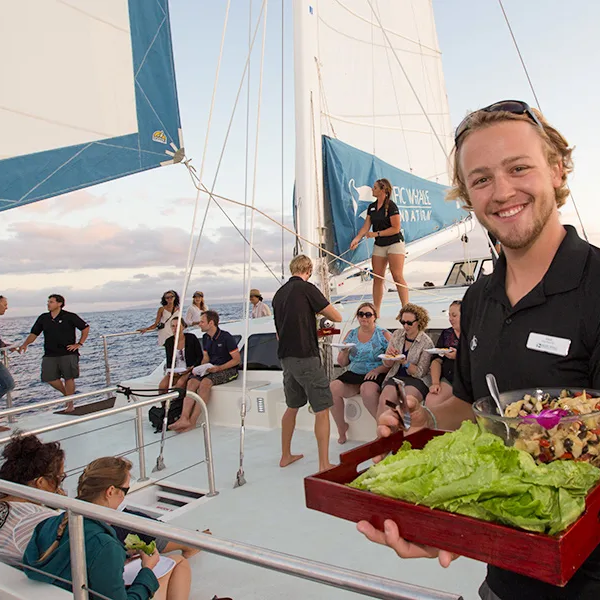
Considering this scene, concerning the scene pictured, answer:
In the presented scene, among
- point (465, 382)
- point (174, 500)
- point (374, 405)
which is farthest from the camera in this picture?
point (374, 405)

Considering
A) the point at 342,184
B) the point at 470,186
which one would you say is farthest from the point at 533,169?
the point at 342,184

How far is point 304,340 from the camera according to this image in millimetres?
4051

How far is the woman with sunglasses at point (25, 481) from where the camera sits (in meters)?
2.07

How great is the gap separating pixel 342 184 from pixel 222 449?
2.74 m

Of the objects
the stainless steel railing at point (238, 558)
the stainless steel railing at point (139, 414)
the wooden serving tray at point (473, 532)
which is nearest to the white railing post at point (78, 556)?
the stainless steel railing at point (238, 558)

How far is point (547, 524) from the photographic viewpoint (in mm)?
673

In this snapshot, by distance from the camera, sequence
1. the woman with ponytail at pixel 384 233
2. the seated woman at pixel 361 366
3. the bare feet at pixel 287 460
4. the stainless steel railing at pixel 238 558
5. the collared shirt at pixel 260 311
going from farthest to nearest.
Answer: the collared shirt at pixel 260 311
the woman with ponytail at pixel 384 233
the seated woman at pixel 361 366
the bare feet at pixel 287 460
the stainless steel railing at pixel 238 558

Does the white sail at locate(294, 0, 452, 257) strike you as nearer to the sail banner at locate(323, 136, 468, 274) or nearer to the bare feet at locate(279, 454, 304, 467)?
the sail banner at locate(323, 136, 468, 274)

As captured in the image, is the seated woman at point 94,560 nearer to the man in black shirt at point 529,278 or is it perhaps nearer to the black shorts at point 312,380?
the man in black shirt at point 529,278

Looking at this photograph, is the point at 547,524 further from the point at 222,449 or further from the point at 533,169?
the point at 222,449

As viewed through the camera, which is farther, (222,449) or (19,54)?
(222,449)

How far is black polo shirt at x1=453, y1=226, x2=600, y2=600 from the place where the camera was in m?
0.96

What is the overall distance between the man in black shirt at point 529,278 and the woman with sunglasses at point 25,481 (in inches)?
68.6

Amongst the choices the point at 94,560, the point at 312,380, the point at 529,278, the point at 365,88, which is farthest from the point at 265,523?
the point at 365,88
